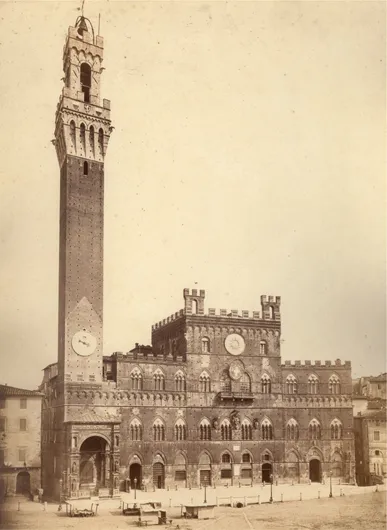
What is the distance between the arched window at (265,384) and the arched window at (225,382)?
10.5 ft

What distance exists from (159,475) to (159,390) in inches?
262

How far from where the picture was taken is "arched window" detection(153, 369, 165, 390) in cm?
5434

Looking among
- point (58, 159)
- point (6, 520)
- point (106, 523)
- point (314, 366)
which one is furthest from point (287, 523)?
point (58, 159)

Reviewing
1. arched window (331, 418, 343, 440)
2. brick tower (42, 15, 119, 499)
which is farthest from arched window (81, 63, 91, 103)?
arched window (331, 418, 343, 440)

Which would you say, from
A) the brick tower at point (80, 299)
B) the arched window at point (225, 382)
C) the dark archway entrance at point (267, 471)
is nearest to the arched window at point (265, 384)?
the arched window at point (225, 382)

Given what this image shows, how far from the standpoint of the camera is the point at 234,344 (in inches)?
2274

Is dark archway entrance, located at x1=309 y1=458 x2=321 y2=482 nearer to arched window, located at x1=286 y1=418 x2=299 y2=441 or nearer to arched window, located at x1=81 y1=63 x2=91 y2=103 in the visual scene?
arched window, located at x1=286 y1=418 x2=299 y2=441

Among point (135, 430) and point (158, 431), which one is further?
point (158, 431)

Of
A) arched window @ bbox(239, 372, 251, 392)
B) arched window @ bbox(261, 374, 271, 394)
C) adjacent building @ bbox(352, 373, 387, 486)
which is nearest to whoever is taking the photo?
arched window @ bbox(239, 372, 251, 392)

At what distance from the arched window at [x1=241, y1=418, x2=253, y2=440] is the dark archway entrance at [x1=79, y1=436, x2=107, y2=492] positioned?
13.3 meters

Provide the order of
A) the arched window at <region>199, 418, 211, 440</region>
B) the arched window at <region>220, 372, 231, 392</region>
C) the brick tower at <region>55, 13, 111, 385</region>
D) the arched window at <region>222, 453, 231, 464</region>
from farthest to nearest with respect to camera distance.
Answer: the arched window at <region>220, 372, 231, 392</region> → the arched window at <region>222, 453, 231, 464</region> → the arched window at <region>199, 418, 211, 440</region> → the brick tower at <region>55, 13, 111, 385</region>

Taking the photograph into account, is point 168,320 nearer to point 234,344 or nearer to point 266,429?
point 234,344

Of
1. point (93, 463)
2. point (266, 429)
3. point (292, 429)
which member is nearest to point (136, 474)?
point (93, 463)

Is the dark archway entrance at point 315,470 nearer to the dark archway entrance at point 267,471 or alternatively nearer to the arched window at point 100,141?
the dark archway entrance at point 267,471
